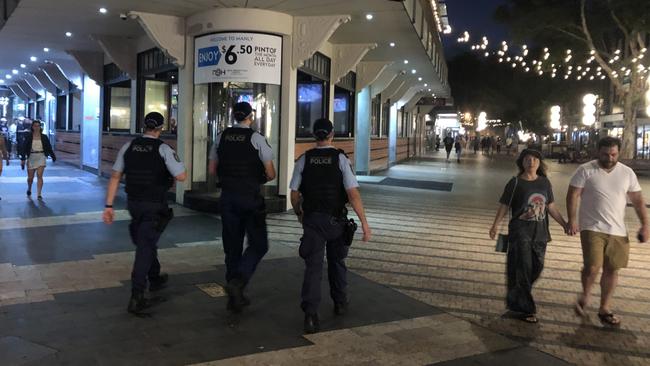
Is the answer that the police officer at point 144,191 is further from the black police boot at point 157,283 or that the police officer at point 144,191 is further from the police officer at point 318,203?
the police officer at point 318,203

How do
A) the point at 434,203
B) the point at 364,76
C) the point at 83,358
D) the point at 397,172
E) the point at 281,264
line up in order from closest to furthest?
1. the point at 83,358
2. the point at 281,264
3. the point at 434,203
4. the point at 364,76
5. the point at 397,172

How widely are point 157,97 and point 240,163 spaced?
9.90m

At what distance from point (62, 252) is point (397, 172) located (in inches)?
673

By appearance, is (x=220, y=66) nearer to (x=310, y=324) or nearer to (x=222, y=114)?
(x=222, y=114)

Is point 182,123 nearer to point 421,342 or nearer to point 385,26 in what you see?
point 385,26

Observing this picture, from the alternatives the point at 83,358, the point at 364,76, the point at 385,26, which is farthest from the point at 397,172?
the point at 83,358

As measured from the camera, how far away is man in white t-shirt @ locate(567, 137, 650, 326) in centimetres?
531

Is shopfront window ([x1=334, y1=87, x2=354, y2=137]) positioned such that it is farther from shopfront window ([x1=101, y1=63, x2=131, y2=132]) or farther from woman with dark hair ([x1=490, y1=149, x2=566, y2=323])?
woman with dark hair ([x1=490, y1=149, x2=566, y2=323])

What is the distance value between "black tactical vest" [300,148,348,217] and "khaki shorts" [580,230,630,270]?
2300 mm

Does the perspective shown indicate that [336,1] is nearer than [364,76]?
Yes

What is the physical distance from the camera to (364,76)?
18844mm

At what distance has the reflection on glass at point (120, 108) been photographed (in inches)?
672

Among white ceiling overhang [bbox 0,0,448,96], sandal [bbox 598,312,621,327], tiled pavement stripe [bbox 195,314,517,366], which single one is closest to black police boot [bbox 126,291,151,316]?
tiled pavement stripe [bbox 195,314,517,366]

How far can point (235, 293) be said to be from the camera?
209 inches
